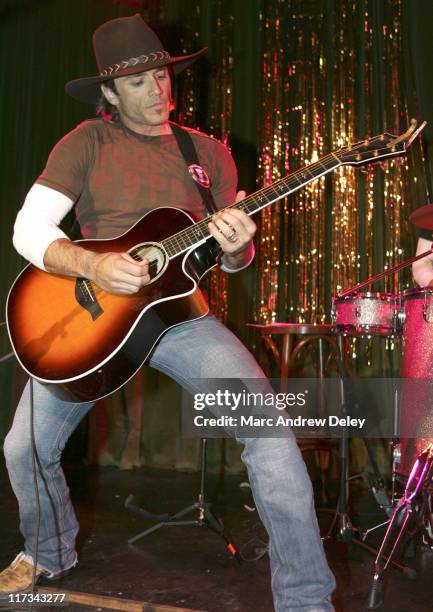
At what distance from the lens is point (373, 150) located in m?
2.31

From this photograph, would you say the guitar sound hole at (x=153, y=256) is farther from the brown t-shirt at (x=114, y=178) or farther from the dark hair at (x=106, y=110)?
the dark hair at (x=106, y=110)

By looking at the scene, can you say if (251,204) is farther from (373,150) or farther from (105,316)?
(105,316)

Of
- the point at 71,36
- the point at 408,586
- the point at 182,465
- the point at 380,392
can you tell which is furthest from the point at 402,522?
the point at 71,36

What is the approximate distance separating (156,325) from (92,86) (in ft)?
4.01

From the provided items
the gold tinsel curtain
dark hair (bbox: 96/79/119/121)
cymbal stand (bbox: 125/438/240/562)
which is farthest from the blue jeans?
the gold tinsel curtain

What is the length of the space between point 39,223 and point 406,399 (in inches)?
69.0

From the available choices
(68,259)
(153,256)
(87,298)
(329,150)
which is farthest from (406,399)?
(329,150)

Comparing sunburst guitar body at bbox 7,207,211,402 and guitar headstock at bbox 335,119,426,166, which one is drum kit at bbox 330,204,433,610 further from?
sunburst guitar body at bbox 7,207,211,402

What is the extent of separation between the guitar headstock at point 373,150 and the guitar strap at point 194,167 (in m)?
0.49

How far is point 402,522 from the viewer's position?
8.68ft

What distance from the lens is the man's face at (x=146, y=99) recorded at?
2.54m

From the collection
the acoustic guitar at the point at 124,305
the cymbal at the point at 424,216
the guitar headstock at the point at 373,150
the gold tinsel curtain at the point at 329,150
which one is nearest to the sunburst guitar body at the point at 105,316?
the acoustic guitar at the point at 124,305

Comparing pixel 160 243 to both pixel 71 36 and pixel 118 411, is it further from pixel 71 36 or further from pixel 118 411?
pixel 71 36

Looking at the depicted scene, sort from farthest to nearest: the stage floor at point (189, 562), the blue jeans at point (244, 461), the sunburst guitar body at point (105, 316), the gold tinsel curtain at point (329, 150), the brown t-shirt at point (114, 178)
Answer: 1. the gold tinsel curtain at point (329, 150)
2. the stage floor at point (189, 562)
3. the brown t-shirt at point (114, 178)
4. the sunburst guitar body at point (105, 316)
5. the blue jeans at point (244, 461)
